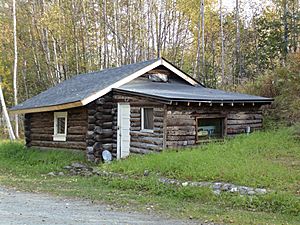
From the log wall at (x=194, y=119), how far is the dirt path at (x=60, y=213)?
17.6 ft

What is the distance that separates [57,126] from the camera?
Answer: 56.0 ft

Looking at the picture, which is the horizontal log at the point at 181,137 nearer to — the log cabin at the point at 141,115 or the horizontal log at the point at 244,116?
the log cabin at the point at 141,115

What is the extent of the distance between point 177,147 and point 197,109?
70.4 inches

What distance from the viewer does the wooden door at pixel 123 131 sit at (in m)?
14.5

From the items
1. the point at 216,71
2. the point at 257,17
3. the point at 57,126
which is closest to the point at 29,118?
the point at 57,126

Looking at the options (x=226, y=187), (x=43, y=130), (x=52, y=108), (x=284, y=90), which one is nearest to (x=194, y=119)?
(x=226, y=187)

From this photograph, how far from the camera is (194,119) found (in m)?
13.9

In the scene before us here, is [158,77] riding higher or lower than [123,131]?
higher

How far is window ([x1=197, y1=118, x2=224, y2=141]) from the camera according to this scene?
14.3m

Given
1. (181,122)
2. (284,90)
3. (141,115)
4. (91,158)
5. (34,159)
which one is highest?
(284,90)

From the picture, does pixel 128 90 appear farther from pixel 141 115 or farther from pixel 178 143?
pixel 178 143

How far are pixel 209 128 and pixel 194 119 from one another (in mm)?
1140

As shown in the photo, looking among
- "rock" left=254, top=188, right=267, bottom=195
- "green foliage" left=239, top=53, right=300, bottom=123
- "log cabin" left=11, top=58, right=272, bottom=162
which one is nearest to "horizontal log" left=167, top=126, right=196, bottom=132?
"log cabin" left=11, top=58, right=272, bottom=162

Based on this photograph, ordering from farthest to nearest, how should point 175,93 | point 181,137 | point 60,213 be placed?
point 175,93 → point 181,137 → point 60,213
